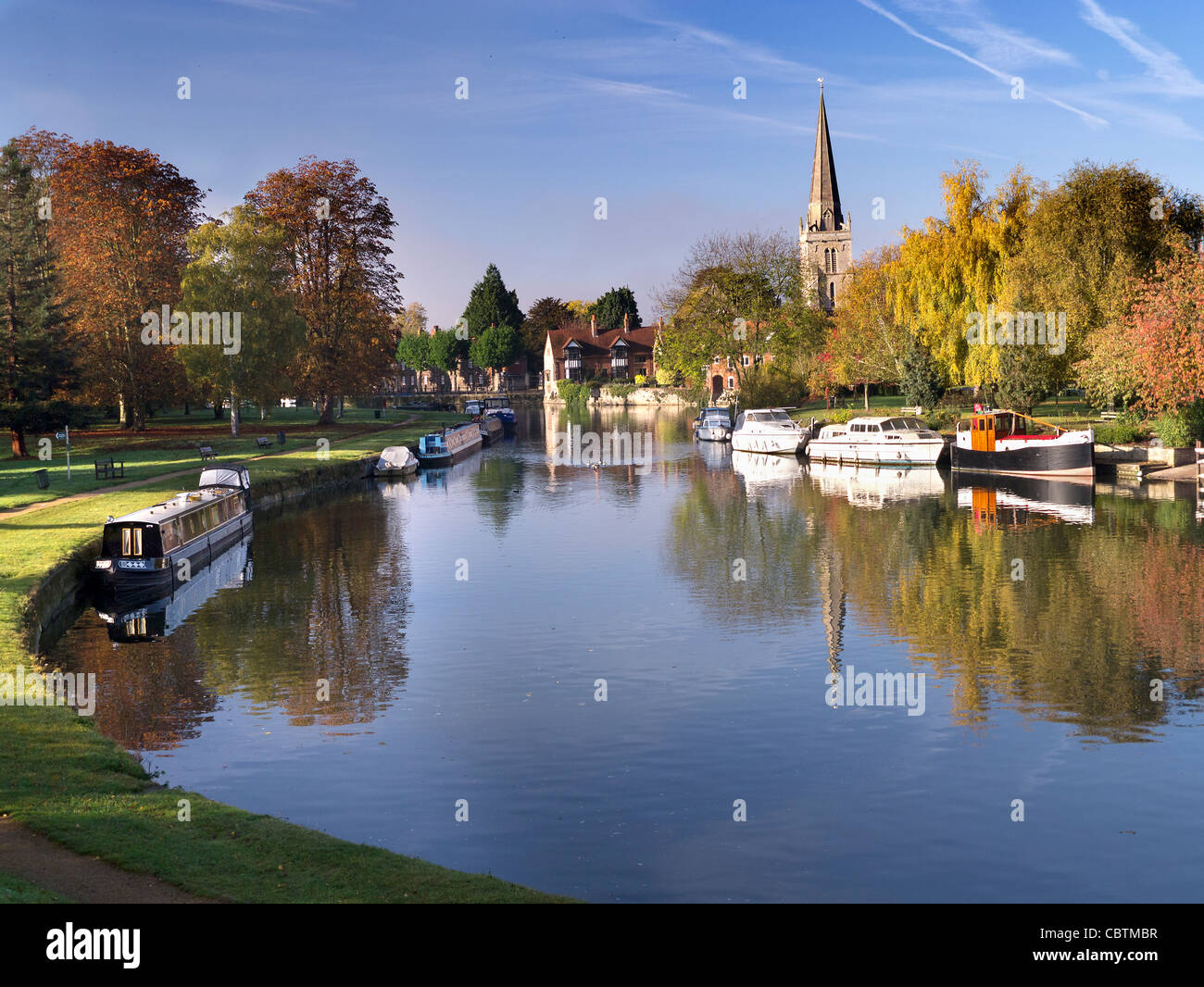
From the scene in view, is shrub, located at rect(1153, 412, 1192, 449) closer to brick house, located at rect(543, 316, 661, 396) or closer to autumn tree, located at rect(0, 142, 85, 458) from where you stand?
autumn tree, located at rect(0, 142, 85, 458)

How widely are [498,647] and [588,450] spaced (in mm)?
54970

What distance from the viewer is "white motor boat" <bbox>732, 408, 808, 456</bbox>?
7162cm

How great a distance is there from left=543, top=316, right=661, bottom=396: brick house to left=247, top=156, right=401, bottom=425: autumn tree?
107m

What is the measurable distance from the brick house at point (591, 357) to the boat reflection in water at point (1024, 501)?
138623 millimetres

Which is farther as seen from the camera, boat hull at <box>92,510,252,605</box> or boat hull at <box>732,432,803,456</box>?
boat hull at <box>732,432,803,456</box>

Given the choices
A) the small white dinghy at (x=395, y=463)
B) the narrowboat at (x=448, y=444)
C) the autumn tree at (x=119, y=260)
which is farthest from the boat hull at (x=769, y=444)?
the autumn tree at (x=119, y=260)

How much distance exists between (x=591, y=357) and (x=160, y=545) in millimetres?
167664

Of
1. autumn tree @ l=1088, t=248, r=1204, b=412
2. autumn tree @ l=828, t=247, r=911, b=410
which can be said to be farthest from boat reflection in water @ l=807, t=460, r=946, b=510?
autumn tree @ l=828, t=247, r=911, b=410

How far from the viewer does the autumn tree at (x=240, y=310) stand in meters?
63.2

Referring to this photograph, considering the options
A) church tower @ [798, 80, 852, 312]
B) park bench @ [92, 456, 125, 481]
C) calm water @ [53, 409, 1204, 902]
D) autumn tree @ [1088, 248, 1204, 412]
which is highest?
church tower @ [798, 80, 852, 312]

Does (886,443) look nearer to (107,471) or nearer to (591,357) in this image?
(107,471)

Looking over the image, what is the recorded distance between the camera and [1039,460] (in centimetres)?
5175

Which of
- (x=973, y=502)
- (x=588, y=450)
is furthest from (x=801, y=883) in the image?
(x=588, y=450)
